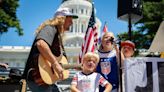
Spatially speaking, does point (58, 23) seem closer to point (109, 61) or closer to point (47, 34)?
point (47, 34)

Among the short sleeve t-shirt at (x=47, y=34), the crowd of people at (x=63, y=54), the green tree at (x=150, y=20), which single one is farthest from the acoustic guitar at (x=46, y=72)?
the green tree at (x=150, y=20)

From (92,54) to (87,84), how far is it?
0.30 meters

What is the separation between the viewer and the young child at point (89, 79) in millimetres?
4180

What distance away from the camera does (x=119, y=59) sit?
4.49 metres

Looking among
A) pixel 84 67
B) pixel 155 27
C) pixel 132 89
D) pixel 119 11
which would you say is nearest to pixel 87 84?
pixel 84 67

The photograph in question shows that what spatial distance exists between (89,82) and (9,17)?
1844 centimetres

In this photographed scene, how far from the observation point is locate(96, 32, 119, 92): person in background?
455 centimetres

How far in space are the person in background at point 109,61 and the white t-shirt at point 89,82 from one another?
0.98 feet

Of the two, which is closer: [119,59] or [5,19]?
[119,59]

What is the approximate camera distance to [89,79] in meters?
4.21

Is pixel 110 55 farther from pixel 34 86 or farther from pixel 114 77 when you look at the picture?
pixel 34 86

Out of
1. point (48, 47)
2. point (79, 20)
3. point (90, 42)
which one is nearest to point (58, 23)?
point (48, 47)

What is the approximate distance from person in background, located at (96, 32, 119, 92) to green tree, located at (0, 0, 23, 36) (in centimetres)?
1746

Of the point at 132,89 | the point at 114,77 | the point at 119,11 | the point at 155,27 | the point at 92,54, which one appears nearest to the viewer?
the point at 132,89
